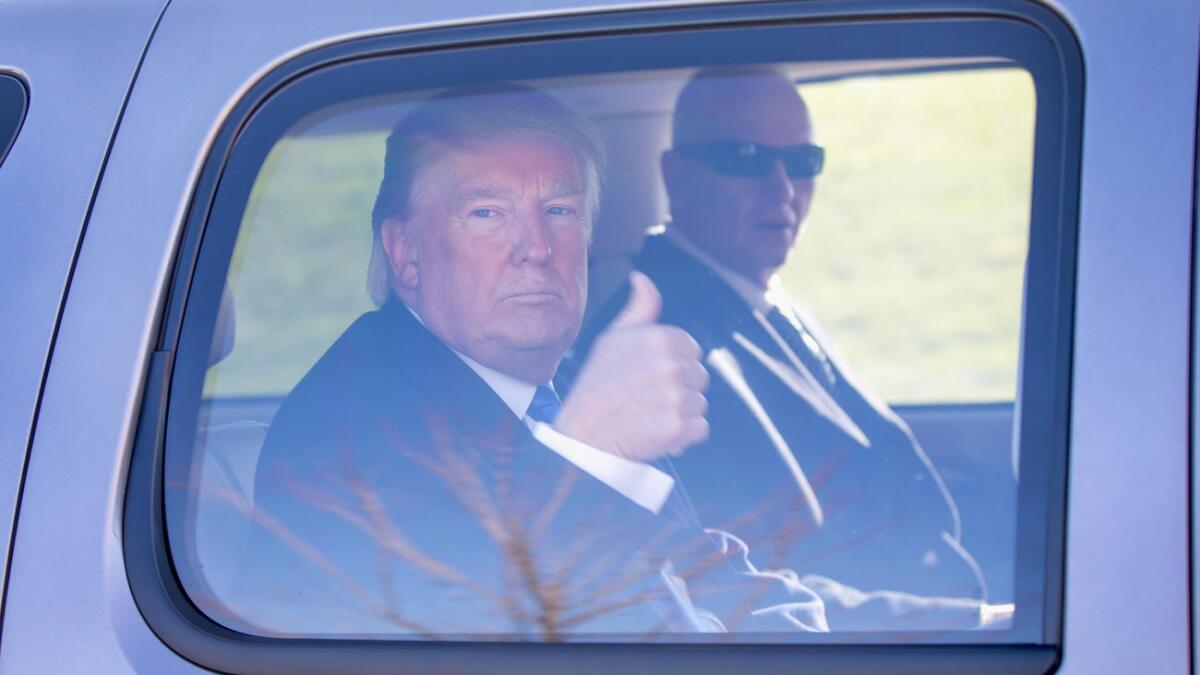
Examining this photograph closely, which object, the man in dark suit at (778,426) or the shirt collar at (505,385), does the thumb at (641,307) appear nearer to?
the man in dark suit at (778,426)

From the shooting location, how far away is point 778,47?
141 cm

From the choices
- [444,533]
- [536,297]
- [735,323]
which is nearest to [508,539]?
[444,533]

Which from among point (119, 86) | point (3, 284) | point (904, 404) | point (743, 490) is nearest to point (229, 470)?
point (3, 284)

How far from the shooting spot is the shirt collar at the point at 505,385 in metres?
1.48

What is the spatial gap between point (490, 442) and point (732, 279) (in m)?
0.74

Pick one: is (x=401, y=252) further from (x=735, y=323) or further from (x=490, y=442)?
(x=735, y=323)

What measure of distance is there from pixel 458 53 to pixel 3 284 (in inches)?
21.6

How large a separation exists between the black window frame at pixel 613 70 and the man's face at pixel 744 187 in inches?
5.6

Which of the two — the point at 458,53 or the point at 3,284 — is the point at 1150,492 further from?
the point at 3,284

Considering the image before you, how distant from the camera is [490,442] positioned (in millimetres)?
1429

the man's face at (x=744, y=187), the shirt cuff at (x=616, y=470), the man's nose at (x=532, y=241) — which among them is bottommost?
the shirt cuff at (x=616, y=470)

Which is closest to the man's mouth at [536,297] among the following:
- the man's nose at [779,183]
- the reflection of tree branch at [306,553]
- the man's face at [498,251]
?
the man's face at [498,251]

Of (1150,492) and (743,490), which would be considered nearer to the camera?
(1150,492)

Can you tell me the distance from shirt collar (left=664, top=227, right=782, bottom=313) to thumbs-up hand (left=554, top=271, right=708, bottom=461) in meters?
0.45
